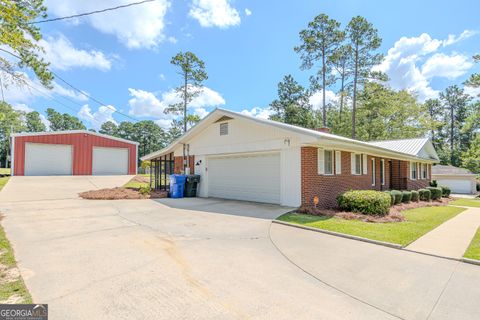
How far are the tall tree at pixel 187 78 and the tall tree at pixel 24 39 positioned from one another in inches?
898

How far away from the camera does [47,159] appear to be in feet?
70.3

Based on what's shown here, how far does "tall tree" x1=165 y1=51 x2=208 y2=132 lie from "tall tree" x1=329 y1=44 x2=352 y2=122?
14234 mm

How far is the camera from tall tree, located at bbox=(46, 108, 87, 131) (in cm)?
6519

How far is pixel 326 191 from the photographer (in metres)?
10.2

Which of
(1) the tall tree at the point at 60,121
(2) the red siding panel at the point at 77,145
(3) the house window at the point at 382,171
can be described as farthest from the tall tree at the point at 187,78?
(1) the tall tree at the point at 60,121

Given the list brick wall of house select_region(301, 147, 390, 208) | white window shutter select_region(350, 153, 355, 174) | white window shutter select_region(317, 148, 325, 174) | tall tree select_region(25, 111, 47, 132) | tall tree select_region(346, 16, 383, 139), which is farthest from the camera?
tall tree select_region(25, 111, 47, 132)

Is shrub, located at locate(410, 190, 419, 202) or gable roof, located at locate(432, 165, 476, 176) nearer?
shrub, located at locate(410, 190, 419, 202)

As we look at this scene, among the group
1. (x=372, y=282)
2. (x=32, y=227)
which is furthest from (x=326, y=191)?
(x=32, y=227)

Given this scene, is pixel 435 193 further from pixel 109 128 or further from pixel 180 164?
pixel 109 128

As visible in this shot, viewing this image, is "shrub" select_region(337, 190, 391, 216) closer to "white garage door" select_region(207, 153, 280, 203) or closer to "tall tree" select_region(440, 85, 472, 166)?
"white garage door" select_region(207, 153, 280, 203)

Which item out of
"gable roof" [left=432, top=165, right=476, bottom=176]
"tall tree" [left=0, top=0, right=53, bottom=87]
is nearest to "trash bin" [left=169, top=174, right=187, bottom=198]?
"tall tree" [left=0, top=0, right=53, bottom=87]

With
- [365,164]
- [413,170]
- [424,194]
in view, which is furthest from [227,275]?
[413,170]

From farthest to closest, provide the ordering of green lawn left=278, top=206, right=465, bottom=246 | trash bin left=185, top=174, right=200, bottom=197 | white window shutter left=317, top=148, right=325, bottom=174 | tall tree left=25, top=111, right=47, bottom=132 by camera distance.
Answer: tall tree left=25, top=111, right=47, bottom=132 < trash bin left=185, top=174, right=200, bottom=197 < white window shutter left=317, top=148, right=325, bottom=174 < green lawn left=278, top=206, right=465, bottom=246

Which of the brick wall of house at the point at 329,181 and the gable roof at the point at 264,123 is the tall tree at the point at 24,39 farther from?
the brick wall of house at the point at 329,181
